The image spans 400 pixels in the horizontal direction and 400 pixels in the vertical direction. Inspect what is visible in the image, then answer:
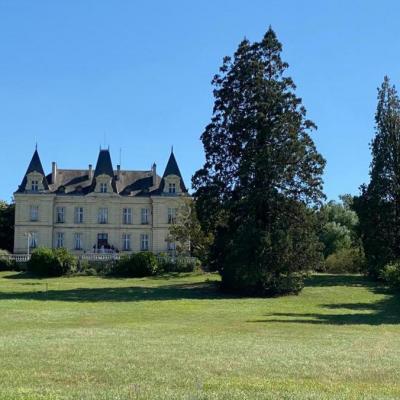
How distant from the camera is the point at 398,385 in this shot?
11.5m

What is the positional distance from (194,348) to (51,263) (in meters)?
47.5

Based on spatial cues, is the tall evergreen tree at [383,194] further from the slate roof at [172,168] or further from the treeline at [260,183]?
the slate roof at [172,168]

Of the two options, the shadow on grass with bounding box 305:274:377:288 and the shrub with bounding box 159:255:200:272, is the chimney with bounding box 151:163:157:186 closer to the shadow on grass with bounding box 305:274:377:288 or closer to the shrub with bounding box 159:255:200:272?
the shrub with bounding box 159:255:200:272

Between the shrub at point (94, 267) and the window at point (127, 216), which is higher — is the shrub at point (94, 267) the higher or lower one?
the lower one

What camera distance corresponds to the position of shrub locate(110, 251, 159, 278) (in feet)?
206

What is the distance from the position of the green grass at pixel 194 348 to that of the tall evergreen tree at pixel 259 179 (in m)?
4.12

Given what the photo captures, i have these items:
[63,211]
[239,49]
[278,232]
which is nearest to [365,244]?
[278,232]

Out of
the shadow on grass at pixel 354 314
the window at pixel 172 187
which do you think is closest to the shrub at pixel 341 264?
the shadow on grass at pixel 354 314

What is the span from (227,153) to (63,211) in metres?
44.2

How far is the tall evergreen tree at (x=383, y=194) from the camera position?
53438 mm

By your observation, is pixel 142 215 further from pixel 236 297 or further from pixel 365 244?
pixel 236 297

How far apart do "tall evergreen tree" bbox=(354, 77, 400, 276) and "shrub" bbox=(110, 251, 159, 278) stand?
19.9m

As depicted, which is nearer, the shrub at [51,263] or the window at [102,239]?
the shrub at [51,263]

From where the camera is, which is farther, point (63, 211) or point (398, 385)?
point (63, 211)
